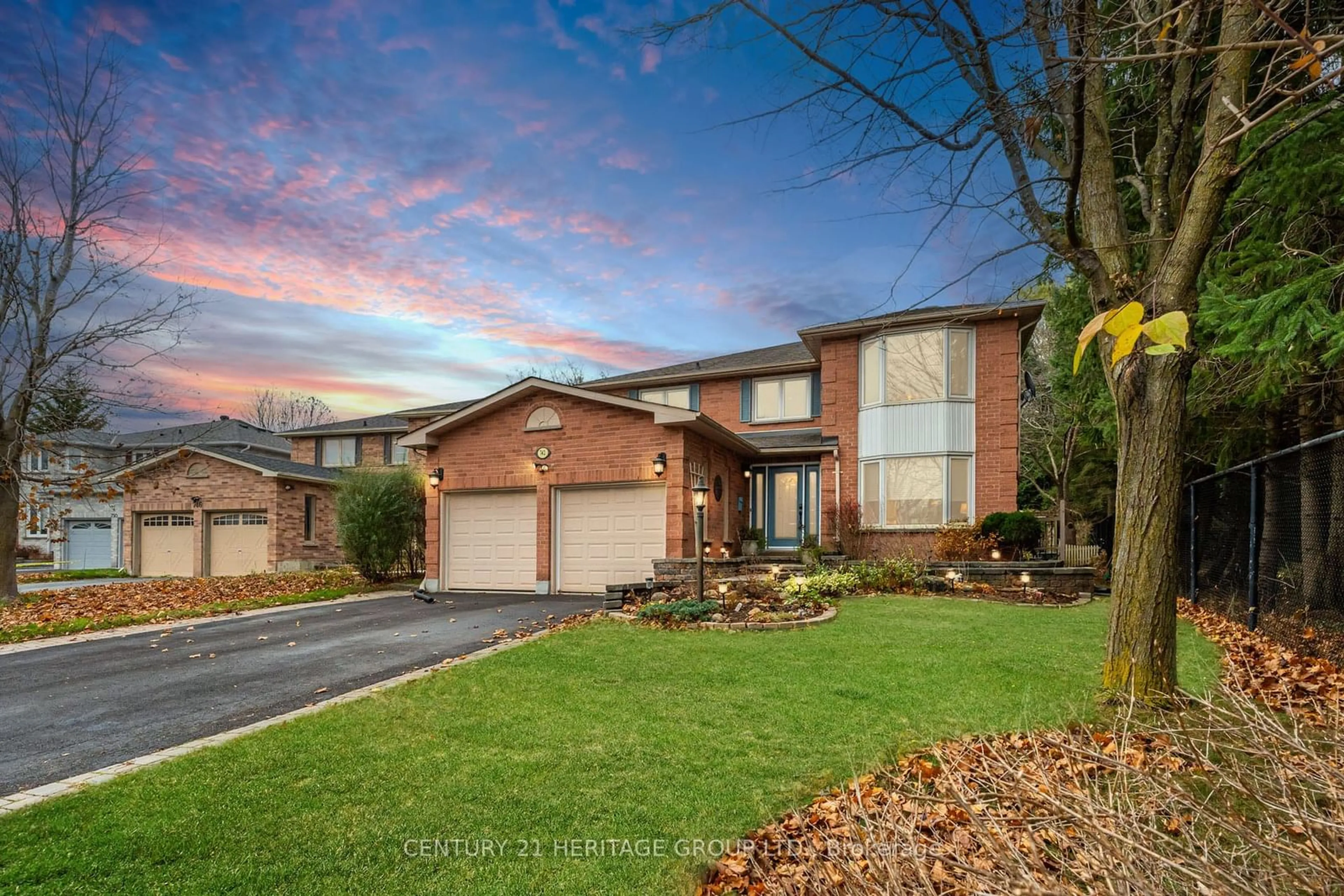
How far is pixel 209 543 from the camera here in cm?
2195

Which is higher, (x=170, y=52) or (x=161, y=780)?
(x=170, y=52)

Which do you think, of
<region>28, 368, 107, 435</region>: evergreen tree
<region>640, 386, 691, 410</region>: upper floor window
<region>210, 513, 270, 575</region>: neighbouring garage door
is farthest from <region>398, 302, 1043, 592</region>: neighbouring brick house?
<region>210, 513, 270, 575</region>: neighbouring garage door

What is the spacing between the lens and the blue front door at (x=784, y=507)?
18438 millimetres

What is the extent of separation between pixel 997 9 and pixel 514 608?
36.9 feet

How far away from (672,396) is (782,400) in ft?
11.3

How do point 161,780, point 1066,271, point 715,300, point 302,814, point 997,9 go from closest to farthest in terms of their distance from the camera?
point 302,814
point 161,780
point 997,9
point 1066,271
point 715,300

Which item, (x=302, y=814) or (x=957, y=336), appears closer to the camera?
(x=302, y=814)

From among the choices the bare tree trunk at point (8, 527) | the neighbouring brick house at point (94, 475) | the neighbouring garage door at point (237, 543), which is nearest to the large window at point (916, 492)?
the neighbouring brick house at point (94, 475)

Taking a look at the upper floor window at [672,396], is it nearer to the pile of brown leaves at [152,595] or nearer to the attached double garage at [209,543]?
the pile of brown leaves at [152,595]

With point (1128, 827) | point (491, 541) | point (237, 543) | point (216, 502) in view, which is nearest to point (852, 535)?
point (491, 541)

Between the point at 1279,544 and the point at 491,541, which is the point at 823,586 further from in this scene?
the point at 491,541

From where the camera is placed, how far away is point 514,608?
1246cm

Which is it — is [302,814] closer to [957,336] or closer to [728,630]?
[728,630]

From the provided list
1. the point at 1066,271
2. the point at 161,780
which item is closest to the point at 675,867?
the point at 161,780
